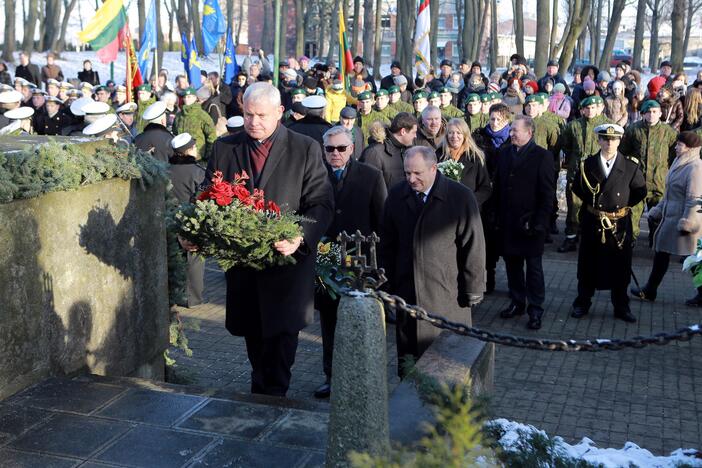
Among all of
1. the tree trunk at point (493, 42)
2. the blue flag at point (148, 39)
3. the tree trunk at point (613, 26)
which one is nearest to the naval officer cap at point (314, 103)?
the blue flag at point (148, 39)

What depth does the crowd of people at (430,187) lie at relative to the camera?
17.7 feet

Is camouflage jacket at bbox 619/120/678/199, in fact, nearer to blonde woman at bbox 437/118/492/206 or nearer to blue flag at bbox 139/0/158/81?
blonde woman at bbox 437/118/492/206

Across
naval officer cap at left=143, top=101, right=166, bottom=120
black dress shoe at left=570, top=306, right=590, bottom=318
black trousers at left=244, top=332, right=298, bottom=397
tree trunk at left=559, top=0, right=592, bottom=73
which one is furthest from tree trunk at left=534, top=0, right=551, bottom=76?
black trousers at left=244, top=332, right=298, bottom=397

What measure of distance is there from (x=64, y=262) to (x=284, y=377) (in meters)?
1.49

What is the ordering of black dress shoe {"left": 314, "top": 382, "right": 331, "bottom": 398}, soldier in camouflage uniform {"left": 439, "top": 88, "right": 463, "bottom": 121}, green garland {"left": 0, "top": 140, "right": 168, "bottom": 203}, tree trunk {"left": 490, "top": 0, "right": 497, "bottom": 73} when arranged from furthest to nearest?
tree trunk {"left": 490, "top": 0, "right": 497, "bottom": 73}, soldier in camouflage uniform {"left": 439, "top": 88, "right": 463, "bottom": 121}, black dress shoe {"left": 314, "top": 382, "right": 331, "bottom": 398}, green garland {"left": 0, "top": 140, "right": 168, "bottom": 203}

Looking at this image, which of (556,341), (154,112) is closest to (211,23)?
(154,112)

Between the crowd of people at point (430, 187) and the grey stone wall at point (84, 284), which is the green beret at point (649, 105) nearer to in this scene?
the crowd of people at point (430, 187)

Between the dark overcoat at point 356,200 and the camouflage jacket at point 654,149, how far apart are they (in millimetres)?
6120

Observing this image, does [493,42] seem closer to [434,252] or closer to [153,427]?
[434,252]

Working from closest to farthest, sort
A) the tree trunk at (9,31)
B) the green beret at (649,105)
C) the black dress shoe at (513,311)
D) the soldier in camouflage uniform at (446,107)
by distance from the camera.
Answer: the black dress shoe at (513,311) < the green beret at (649,105) < the soldier in camouflage uniform at (446,107) < the tree trunk at (9,31)

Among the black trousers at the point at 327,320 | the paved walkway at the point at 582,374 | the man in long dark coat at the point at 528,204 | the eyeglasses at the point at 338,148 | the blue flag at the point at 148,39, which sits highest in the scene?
the blue flag at the point at 148,39

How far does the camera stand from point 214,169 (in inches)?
214

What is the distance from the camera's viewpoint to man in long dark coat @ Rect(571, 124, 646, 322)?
8938mm

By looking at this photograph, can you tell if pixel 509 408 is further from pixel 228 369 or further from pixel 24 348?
pixel 24 348
